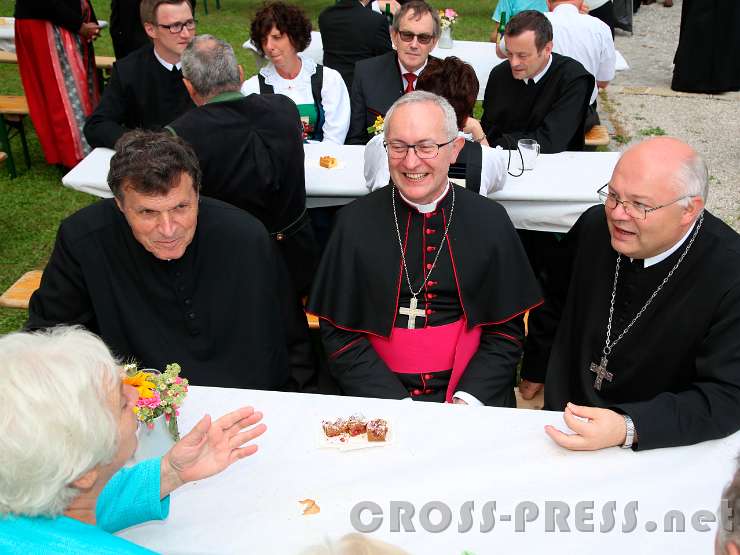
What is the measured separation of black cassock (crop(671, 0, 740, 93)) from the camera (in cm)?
820

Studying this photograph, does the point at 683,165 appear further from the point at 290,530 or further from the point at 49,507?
the point at 49,507

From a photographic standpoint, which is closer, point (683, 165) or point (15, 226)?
point (683, 165)

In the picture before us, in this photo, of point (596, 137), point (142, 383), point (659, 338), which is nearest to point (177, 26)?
point (596, 137)

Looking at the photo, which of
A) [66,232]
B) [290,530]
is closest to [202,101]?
[66,232]

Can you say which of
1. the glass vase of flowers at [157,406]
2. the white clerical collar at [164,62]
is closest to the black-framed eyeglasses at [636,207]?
the glass vase of flowers at [157,406]

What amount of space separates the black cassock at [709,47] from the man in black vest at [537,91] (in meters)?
4.09

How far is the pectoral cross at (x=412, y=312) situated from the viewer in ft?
9.70

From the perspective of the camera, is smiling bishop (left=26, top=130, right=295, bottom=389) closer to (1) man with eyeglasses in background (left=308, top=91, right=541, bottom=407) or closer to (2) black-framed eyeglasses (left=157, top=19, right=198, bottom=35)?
(1) man with eyeglasses in background (left=308, top=91, right=541, bottom=407)

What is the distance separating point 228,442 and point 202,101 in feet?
7.44

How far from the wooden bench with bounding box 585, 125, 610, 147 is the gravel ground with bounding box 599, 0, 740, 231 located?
1173mm

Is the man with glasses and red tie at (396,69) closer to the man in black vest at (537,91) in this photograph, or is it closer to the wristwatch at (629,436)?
the man in black vest at (537,91)

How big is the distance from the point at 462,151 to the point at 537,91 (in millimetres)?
1722

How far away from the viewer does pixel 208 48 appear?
3689 millimetres

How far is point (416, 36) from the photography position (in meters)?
4.92
